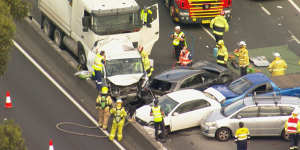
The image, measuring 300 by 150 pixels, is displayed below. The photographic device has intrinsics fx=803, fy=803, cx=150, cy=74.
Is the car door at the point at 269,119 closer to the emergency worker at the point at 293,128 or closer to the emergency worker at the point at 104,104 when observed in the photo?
the emergency worker at the point at 293,128

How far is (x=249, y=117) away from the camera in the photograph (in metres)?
28.1

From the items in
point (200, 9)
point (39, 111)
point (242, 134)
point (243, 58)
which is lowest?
point (39, 111)

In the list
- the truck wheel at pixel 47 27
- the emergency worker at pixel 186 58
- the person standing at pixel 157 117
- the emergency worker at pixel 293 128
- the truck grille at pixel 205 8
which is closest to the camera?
the emergency worker at pixel 293 128

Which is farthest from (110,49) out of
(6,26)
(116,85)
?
(6,26)

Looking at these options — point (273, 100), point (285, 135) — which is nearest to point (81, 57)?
point (273, 100)

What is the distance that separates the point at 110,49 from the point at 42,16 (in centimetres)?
598

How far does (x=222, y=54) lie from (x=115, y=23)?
4.50m

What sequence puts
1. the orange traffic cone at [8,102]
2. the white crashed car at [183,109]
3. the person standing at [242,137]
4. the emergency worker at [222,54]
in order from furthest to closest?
the emergency worker at [222,54] → the orange traffic cone at [8,102] → the white crashed car at [183,109] → the person standing at [242,137]

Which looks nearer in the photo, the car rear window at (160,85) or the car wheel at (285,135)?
the car wheel at (285,135)

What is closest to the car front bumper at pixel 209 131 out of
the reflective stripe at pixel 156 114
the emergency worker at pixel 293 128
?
the reflective stripe at pixel 156 114

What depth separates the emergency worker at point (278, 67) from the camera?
31641 millimetres

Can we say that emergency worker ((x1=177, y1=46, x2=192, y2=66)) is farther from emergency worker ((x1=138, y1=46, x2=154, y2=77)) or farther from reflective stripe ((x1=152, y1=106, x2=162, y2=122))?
reflective stripe ((x1=152, y1=106, x2=162, y2=122))

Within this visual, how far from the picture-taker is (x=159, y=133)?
28.2 metres

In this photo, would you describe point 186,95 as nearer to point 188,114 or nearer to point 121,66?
point 188,114
